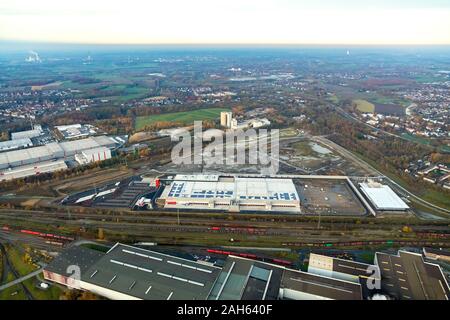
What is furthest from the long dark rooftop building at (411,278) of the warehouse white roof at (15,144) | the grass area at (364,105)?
the grass area at (364,105)

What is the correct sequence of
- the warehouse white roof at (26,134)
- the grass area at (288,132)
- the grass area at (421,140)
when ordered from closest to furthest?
the grass area at (421,140) → the warehouse white roof at (26,134) → the grass area at (288,132)

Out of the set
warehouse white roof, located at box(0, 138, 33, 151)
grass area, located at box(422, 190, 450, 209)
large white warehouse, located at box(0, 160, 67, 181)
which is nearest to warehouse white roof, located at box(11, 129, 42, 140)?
warehouse white roof, located at box(0, 138, 33, 151)

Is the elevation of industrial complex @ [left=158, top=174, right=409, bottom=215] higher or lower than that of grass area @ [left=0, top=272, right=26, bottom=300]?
higher

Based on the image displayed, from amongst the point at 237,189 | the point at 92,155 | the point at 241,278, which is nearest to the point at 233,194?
the point at 237,189

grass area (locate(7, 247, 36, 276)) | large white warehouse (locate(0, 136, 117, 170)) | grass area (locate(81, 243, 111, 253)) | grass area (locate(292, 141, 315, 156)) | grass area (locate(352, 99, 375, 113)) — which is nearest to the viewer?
grass area (locate(7, 247, 36, 276))

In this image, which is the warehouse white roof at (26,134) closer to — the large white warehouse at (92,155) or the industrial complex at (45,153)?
the industrial complex at (45,153)

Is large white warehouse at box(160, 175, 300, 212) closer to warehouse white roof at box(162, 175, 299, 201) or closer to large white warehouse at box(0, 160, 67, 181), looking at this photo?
warehouse white roof at box(162, 175, 299, 201)
